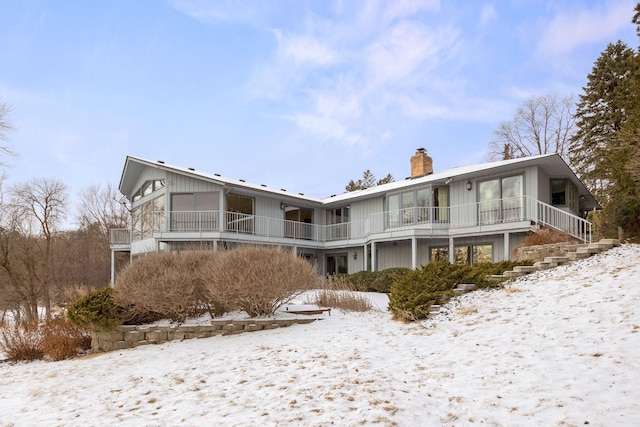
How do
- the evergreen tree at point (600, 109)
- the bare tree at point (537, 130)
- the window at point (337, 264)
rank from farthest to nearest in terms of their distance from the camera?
the bare tree at point (537, 130) → the evergreen tree at point (600, 109) → the window at point (337, 264)

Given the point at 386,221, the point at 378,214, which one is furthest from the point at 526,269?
the point at 378,214

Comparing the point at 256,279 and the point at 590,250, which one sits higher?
the point at 590,250

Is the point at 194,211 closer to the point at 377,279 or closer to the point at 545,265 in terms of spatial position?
the point at 377,279

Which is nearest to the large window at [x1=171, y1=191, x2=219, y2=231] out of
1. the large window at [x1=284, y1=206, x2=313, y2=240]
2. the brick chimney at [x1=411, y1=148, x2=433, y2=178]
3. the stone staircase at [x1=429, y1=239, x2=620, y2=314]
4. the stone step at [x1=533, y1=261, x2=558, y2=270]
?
the large window at [x1=284, y1=206, x2=313, y2=240]

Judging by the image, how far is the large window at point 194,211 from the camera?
18453 mm

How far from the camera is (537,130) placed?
32.2m

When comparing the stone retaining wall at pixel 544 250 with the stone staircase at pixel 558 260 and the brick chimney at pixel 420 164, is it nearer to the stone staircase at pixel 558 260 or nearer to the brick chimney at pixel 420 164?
the stone staircase at pixel 558 260

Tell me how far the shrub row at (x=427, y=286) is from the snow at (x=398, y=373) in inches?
13.6

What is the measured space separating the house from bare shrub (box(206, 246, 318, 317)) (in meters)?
4.99

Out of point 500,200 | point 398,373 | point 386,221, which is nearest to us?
point 398,373

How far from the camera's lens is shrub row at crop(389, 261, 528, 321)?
8727 millimetres

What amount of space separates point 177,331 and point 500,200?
41.9 ft

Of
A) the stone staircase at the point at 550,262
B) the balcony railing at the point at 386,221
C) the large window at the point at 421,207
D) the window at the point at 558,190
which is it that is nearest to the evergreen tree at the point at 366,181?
the balcony railing at the point at 386,221

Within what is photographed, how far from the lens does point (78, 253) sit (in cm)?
3219
